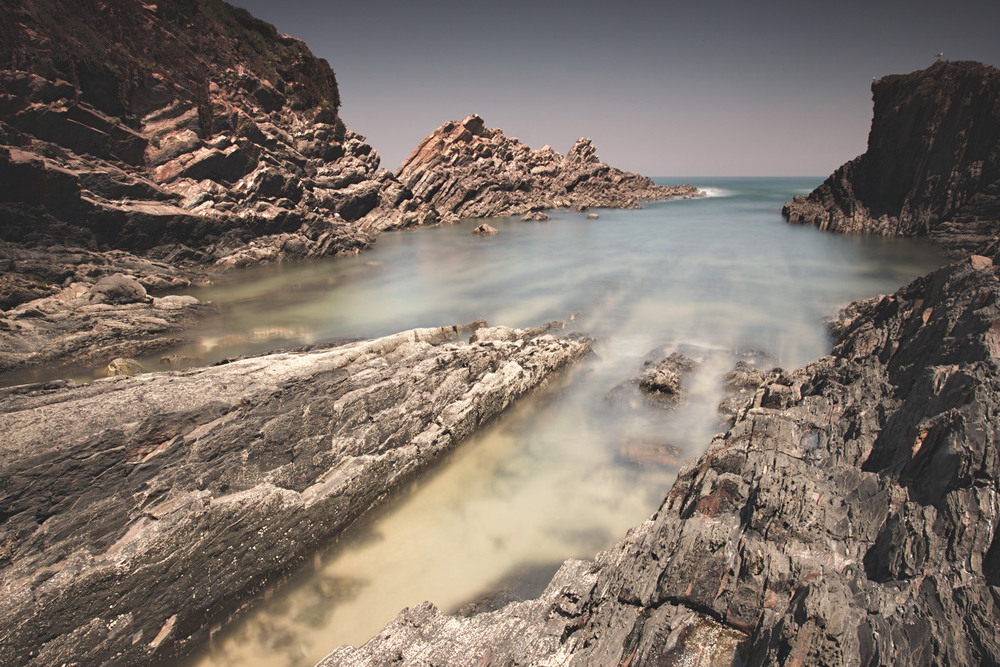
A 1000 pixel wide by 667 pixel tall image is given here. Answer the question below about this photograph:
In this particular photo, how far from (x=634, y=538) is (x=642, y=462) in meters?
3.67

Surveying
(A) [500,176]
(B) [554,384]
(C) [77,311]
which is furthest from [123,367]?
(A) [500,176]

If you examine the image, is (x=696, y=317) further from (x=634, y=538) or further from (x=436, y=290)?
(x=634, y=538)

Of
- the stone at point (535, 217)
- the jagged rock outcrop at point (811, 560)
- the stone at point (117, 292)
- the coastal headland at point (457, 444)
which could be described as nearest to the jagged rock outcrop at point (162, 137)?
Answer: the coastal headland at point (457, 444)

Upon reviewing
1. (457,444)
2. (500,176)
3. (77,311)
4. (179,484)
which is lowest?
(457,444)

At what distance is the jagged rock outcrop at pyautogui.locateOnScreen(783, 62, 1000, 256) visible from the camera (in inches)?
1120

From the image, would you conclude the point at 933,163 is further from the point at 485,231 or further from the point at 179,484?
the point at 179,484

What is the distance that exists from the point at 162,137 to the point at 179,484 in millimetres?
29039

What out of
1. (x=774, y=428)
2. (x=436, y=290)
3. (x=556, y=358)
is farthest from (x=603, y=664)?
(x=436, y=290)

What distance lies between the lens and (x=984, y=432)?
13.9 ft

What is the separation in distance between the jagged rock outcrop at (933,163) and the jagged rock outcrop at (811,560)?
95.9 feet

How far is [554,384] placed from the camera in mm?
11938

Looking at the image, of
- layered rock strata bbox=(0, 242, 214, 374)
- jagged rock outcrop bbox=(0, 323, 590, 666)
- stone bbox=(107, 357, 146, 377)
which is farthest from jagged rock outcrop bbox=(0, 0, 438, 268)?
jagged rock outcrop bbox=(0, 323, 590, 666)

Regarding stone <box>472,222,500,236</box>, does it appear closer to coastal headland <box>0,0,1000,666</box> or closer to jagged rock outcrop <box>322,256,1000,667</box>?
coastal headland <box>0,0,1000,666</box>

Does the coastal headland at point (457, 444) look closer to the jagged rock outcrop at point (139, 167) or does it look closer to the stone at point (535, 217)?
the jagged rock outcrop at point (139, 167)
